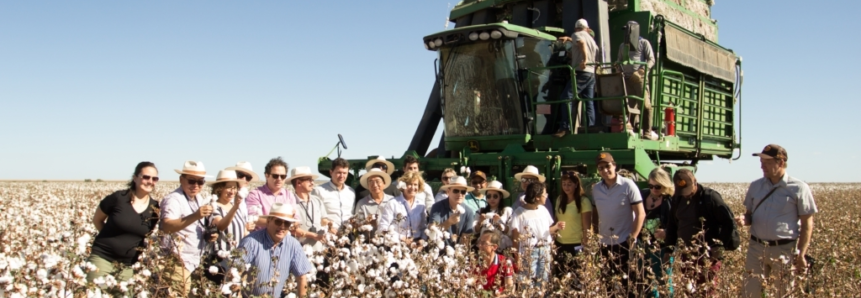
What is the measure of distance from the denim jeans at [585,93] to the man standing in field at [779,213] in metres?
4.12

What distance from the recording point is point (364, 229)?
5.81 m

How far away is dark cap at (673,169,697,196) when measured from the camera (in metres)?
6.94

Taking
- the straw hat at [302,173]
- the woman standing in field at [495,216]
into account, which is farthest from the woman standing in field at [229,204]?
the woman standing in field at [495,216]

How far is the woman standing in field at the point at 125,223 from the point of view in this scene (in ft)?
19.4

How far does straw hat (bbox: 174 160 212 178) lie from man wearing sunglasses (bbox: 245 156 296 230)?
82 centimetres

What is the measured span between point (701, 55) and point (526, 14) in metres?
3.10

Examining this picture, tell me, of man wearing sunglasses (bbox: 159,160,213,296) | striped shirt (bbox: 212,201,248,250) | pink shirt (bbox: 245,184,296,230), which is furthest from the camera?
pink shirt (bbox: 245,184,296,230)

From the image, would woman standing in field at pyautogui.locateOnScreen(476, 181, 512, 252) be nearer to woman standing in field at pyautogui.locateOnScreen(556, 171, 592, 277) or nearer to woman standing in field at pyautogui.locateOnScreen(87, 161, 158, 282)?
woman standing in field at pyautogui.locateOnScreen(556, 171, 592, 277)

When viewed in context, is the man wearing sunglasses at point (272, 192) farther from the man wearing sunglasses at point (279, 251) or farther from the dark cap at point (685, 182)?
the dark cap at point (685, 182)

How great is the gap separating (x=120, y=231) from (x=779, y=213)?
211 inches

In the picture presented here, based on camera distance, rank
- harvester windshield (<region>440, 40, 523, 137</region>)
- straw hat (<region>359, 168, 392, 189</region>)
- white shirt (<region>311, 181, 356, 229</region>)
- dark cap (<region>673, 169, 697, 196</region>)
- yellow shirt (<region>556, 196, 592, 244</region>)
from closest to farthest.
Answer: dark cap (<region>673, 169, 697, 196</region>)
white shirt (<region>311, 181, 356, 229</region>)
yellow shirt (<region>556, 196, 592, 244</region>)
straw hat (<region>359, 168, 392, 189</region>)
harvester windshield (<region>440, 40, 523, 137</region>)

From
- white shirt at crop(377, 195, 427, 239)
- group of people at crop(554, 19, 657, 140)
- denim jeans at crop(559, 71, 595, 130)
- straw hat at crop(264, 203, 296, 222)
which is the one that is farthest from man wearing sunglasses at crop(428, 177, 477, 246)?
denim jeans at crop(559, 71, 595, 130)

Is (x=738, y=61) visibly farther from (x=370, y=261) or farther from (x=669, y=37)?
(x=370, y=261)

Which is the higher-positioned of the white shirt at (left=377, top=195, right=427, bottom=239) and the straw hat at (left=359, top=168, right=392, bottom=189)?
the straw hat at (left=359, top=168, right=392, bottom=189)
